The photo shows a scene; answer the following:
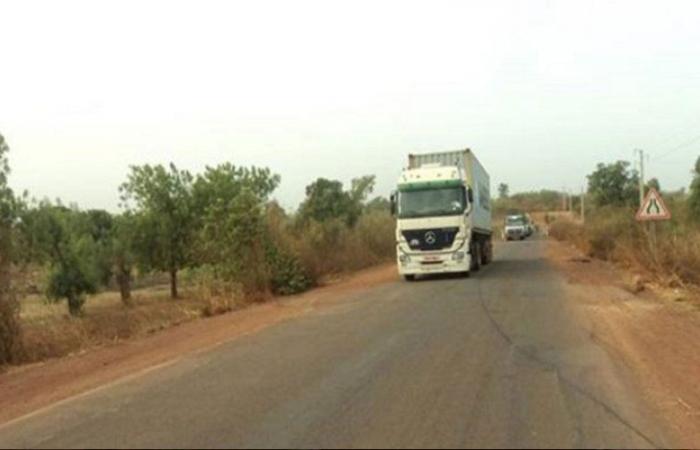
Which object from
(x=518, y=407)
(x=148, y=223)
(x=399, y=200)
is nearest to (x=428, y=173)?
(x=399, y=200)

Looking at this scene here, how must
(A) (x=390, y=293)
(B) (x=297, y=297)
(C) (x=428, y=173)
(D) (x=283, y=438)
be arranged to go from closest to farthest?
(D) (x=283, y=438), (A) (x=390, y=293), (B) (x=297, y=297), (C) (x=428, y=173)

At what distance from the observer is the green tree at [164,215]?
1957 inches

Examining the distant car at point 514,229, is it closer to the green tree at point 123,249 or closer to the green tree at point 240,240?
the green tree at point 123,249

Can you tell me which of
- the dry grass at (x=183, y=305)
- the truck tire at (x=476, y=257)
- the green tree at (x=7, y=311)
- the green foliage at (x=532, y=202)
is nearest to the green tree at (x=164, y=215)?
the dry grass at (x=183, y=305)

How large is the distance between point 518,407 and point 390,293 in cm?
1440

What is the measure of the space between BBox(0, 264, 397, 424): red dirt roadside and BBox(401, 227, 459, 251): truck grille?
259 inches

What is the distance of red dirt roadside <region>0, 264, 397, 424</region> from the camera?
10.8m

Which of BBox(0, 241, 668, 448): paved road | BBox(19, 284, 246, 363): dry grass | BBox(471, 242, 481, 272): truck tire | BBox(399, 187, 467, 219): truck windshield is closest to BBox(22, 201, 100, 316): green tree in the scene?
BBox(471, 242, 481, 272): truck tire

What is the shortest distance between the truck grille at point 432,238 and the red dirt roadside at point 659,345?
5.09 m

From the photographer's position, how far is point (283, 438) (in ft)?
23.2

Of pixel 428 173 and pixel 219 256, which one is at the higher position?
pixel 428 173

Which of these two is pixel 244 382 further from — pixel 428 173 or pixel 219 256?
pixel 428 173

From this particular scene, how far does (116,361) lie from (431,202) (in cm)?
1504

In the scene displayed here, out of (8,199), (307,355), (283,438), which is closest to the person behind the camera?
(283,438)
